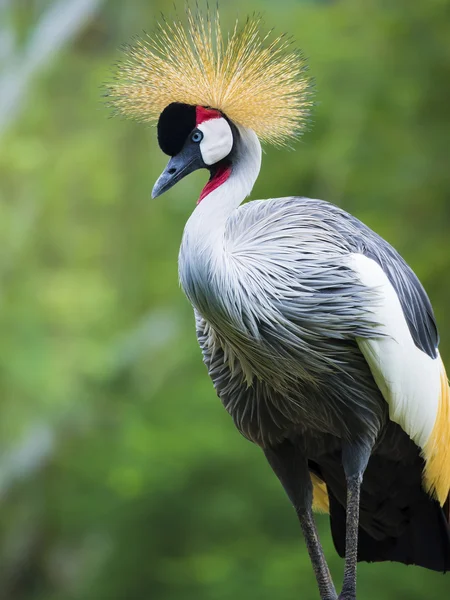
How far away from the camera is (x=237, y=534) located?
22.3ft

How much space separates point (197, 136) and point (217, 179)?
111mm

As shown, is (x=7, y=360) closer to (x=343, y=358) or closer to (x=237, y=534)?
(x=237, y=534)

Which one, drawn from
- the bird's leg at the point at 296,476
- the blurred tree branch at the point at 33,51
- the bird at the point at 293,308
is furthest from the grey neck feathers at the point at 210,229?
the blurred tree branch at the point at 33,51

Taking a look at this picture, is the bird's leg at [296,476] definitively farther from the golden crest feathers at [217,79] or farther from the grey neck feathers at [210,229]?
the golden crest feathers at [217,79]

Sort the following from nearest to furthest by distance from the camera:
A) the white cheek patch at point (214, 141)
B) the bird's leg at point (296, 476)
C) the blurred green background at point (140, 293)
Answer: the white cheek patch at point (214, 141)
the bird's leg at point (296, 476)
the blurred green background at point (140, 293)

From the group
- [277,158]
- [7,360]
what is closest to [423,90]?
[277,158]

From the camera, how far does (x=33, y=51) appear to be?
27.4ft

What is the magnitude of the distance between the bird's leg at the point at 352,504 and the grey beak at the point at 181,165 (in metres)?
0.76

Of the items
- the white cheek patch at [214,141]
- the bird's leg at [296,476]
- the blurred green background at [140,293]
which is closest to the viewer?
the white cheek patch at [214,141]

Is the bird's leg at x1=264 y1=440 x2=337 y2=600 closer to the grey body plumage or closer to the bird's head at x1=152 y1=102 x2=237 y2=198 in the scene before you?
the grey body plumage

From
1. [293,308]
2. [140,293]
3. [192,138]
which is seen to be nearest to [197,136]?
[192,138]

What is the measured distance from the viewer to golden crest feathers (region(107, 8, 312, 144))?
2.71m

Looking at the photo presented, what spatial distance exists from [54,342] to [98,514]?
2.51 meters

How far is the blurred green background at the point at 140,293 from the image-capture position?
19.9ft
